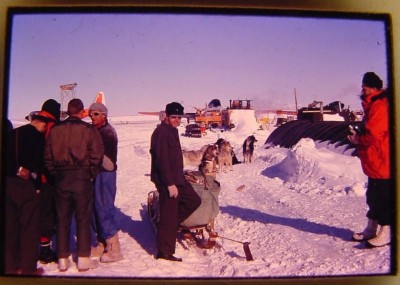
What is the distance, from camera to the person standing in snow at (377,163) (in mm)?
3217

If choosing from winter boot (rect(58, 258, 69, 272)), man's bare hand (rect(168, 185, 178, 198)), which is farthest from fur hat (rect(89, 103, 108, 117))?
winter boot (rect(58, 258, 69, 272))

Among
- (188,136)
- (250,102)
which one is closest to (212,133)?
(188,136)

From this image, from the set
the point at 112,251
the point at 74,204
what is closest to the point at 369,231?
the point at 112,251

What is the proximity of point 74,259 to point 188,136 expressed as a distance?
4.61 feet

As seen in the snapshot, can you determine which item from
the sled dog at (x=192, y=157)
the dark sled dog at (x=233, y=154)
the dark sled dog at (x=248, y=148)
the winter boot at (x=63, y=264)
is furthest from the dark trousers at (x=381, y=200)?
the winter boot at (x=63, y=264)

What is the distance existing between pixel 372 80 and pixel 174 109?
1537mm

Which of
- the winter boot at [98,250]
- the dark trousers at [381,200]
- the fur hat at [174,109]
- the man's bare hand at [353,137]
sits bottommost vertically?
the winter boot at [98,250]

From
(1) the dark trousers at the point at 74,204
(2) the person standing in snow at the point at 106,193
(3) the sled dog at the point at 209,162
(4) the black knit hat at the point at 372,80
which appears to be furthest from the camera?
(3) the sled dog at the point at 209,162

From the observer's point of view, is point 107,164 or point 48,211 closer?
point 107,164

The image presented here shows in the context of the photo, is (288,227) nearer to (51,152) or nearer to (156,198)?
(156,198)

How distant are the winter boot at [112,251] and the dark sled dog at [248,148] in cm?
139

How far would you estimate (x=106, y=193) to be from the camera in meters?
3.72

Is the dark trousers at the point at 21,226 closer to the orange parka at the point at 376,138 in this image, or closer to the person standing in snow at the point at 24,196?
the person standing in snow at the point at 24,196

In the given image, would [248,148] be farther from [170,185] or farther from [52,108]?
[52,108]
